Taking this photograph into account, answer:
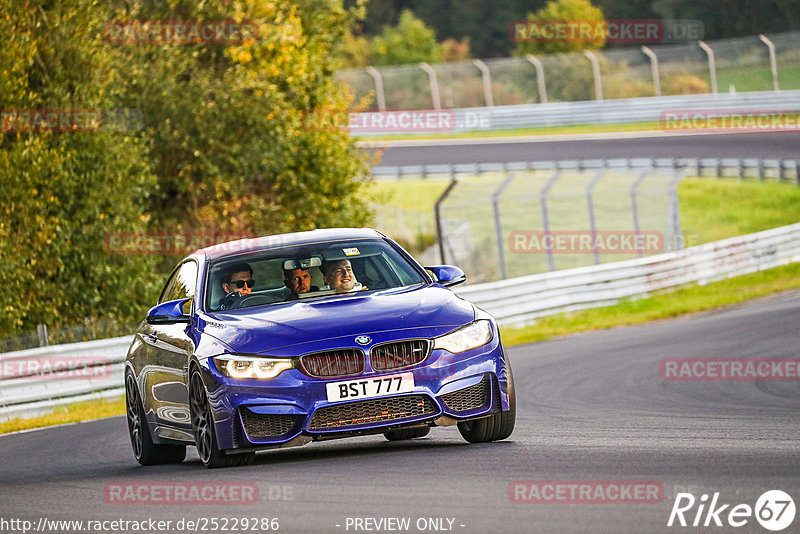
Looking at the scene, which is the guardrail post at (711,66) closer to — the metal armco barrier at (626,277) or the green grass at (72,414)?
the metal armco barrier at (626,277)

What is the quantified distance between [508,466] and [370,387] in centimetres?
101

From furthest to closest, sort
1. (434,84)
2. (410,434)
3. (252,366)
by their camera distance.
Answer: (434,84) < (410,434) < (252,366)

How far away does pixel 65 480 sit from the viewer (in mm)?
9023

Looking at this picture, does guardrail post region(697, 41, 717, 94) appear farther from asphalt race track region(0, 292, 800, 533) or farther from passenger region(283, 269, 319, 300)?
passenger region(283, 269, 319, 300)

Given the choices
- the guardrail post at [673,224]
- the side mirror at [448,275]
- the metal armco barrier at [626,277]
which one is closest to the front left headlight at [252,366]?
the side mirror at [448,275]

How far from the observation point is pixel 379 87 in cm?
4931

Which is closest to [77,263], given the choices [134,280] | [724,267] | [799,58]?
[134,280]

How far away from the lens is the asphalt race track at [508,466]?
605cm

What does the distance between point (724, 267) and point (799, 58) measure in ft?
61.9

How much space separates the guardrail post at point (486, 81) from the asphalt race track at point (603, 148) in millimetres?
2156

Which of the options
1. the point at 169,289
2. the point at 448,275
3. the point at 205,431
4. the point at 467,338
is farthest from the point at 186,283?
the point at 467,338

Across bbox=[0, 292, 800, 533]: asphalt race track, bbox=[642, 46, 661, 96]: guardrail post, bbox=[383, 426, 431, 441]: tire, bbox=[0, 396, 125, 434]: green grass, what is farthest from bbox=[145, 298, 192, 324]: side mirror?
bbox=[642, 46, 661, 96]: guardrail post

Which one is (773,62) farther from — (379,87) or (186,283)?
(186,283)

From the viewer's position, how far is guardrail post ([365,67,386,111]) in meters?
49.2
